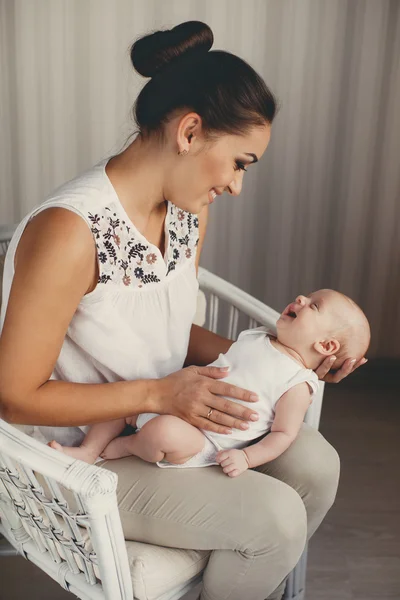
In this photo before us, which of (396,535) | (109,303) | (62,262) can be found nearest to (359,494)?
(396,535)

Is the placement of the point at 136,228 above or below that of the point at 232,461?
above

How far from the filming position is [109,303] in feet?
4.46

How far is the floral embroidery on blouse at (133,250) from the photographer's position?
4.33 ft

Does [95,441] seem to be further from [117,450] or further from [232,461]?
[232,461]

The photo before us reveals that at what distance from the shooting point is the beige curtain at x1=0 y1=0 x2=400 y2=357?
264 cm

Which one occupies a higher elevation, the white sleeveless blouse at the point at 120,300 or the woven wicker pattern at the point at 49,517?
the white sleeveless blouse at the point at 120,300

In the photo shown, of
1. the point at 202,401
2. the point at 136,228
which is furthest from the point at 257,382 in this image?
the point at 136,228

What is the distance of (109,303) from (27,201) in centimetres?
156

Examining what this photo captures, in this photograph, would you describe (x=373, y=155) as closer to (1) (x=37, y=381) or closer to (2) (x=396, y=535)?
(2) (x=396, y=535)

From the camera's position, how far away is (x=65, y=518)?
1186mm

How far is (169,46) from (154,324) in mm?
524

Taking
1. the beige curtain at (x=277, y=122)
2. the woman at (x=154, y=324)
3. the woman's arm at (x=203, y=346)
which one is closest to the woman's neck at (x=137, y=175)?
the woman at (x=154, y=324)

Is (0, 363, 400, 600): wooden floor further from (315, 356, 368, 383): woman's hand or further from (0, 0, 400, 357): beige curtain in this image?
(315, 356, 368, 383): woman's hand

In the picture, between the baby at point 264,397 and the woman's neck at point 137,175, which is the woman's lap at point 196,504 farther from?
the woman's neck at point 137,175
